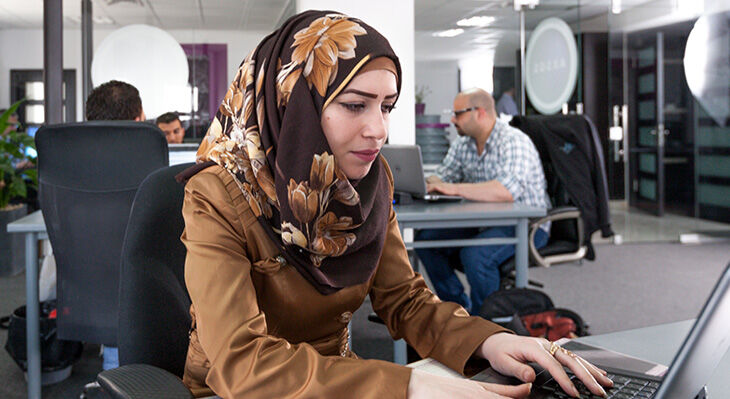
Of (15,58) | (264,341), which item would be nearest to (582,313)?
(264,341)

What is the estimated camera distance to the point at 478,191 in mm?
3418

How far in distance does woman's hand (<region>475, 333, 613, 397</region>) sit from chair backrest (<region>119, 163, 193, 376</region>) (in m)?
0.52

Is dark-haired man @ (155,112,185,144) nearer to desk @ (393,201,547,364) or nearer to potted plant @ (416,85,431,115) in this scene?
desk @ (393,201,547,364)

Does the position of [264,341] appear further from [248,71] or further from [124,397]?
[248,71]

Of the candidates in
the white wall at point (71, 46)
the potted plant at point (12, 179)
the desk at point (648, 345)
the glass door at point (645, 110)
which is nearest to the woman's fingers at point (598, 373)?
the desk at point (648, 345)

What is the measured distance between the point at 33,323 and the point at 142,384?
2.01 meters

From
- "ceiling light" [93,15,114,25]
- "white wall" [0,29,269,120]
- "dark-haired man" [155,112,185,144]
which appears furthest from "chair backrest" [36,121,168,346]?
"ceiling light" [93,15,114,25]

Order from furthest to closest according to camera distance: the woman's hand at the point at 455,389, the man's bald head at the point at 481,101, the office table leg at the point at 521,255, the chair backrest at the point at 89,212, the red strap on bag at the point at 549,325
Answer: the man's bald head at the point at 481,101, the office table leg at the point at 521,255, the red strap on bag at the point at 549,325, the chair backrest at the point at 89,212, the woman's hand at the point at 455,389

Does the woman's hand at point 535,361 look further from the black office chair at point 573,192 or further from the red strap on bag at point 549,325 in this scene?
the black office chair at point 573,192

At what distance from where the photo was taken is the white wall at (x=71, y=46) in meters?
5.06

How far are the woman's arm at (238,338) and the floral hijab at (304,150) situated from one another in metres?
0.07

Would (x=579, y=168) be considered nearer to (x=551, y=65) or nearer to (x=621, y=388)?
(x=621, y=388)

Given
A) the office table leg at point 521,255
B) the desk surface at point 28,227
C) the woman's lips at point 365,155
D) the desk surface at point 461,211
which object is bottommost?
the office table leg at point 521,255

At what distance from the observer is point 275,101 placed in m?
1.13
